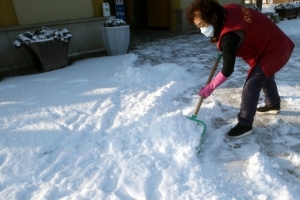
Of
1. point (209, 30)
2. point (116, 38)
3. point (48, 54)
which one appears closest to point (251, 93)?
point (209, 30)

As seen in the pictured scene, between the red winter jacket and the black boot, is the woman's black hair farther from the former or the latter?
the black boot

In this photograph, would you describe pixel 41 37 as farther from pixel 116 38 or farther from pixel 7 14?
pixel 116 38

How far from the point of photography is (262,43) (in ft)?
6.81

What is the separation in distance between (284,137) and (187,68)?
243 centimetres

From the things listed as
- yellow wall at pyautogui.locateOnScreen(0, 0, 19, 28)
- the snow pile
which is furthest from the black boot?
yellow wall at pyautogui.locateOnScreen(0, 0, 19, 28)

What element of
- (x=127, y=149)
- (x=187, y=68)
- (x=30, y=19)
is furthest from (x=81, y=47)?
(x=127, y=149)

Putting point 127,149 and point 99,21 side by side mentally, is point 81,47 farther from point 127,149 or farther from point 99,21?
point 127,149

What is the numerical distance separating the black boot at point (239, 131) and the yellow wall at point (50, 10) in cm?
480

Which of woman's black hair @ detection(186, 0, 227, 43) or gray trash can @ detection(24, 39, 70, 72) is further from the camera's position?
gray trash can @ detection(24, 39, 70, 72)

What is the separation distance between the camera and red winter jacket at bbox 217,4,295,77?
6.53 ft

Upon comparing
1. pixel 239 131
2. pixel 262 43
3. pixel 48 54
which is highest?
pixel 262 43

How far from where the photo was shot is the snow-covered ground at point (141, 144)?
5.78 feet

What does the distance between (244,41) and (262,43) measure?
19 cm

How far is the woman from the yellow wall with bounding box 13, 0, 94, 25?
14.7 feet
